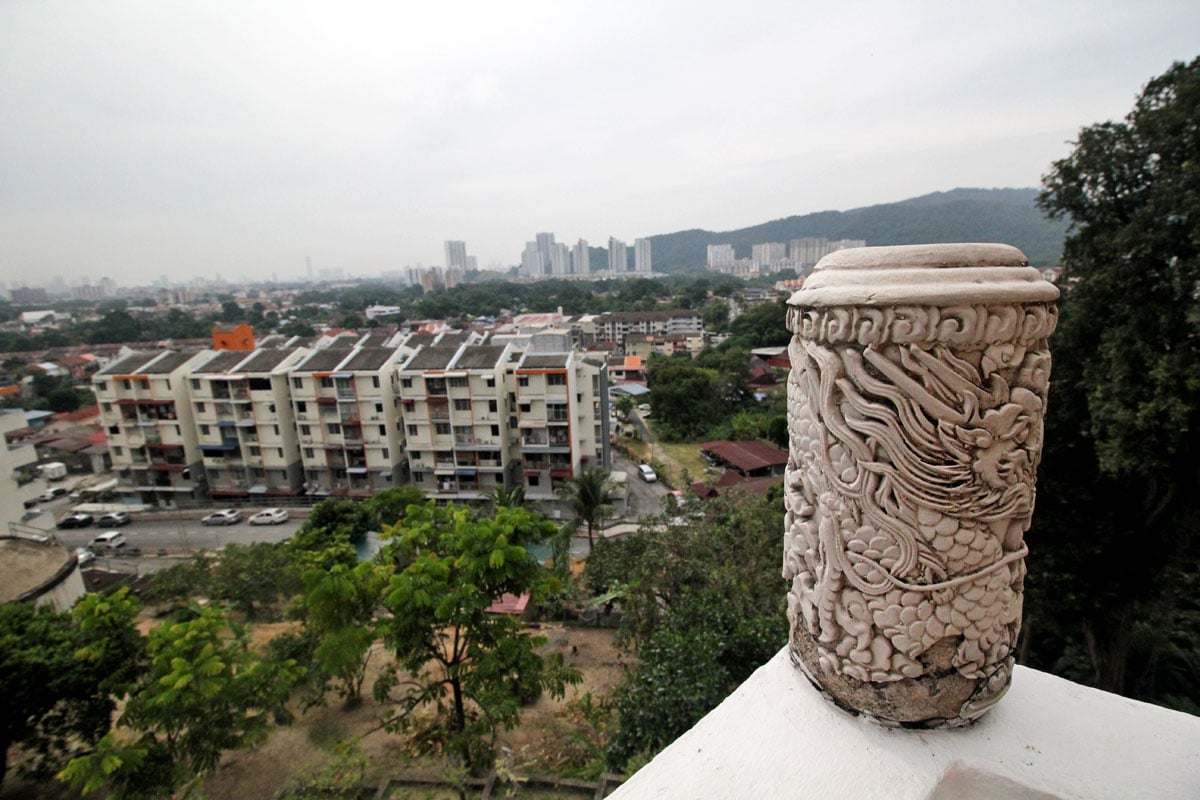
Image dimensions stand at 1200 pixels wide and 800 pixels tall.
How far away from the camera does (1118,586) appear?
23.0 feet

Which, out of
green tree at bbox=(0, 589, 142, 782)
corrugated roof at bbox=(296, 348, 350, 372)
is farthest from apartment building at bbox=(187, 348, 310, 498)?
green tree at bbox=(0, 589, 142, 782)

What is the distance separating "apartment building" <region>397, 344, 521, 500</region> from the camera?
67.9ft

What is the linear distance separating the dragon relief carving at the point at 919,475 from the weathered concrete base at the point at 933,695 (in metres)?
0.02

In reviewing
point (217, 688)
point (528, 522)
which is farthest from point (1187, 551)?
point (217, 688)

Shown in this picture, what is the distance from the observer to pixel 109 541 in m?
19.6

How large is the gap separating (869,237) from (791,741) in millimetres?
159976

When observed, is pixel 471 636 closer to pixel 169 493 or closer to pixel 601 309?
pixel 169 493

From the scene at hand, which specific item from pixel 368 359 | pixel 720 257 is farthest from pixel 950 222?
pixel 368 359

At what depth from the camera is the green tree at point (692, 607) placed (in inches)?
222

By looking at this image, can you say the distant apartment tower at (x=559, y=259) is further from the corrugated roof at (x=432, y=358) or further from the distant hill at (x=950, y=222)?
the corrugated roof at (x=432, y=358)

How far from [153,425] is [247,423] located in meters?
3.97

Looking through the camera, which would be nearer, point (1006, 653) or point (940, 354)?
point (940, 354)

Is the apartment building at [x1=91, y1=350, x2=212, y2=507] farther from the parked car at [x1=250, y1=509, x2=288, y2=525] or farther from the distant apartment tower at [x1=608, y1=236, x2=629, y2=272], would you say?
the distant apartment tower at [x1=608, y1=236, x2=629, y2=272]

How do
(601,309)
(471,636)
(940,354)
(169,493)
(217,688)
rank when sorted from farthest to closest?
(601,309), (169,493), (471,636), (217,688), (940,354)
